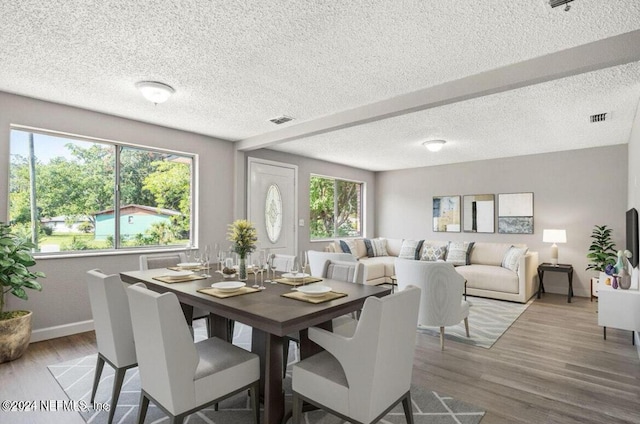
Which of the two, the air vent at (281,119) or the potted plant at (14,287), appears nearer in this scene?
the potted plant at (14,287)

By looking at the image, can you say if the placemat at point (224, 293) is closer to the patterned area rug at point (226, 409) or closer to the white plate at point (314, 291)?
the white plate at point (314, 291)

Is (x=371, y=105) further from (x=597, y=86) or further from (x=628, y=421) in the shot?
(x=628, y=421)

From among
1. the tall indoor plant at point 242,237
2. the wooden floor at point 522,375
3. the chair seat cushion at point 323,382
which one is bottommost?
the wooden floor at point 522,375

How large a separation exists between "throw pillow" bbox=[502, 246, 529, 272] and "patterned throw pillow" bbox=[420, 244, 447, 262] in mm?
1010

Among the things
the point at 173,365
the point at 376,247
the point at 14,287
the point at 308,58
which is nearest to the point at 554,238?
the point at 376,247

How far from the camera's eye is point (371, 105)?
362 centimetres

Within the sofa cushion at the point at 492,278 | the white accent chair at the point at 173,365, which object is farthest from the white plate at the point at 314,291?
the sofa cushion at the point at 492,278

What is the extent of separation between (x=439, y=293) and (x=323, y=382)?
196 centimetres

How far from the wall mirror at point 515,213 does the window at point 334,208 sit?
9.70ft

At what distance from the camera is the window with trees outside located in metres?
3.61

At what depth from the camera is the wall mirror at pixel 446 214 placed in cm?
707

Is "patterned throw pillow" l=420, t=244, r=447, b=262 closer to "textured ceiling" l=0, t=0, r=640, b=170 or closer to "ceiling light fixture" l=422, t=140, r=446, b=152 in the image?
"ceiling light fixture" l=422, t=140, r=446, b=152

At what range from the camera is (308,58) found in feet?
8.71

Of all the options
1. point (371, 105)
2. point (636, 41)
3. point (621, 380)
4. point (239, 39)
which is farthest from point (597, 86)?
point (239, 39)
